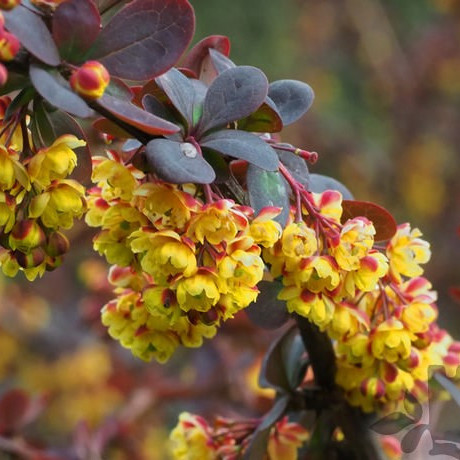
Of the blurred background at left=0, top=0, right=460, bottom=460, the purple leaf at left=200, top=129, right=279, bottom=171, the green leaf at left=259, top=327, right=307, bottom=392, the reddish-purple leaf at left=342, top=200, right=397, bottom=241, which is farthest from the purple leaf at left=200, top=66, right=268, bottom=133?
the blurred background at left=0, top=0, right=460, bottom=460

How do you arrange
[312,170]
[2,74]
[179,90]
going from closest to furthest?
[2,74] → [179,90] → [312,170]

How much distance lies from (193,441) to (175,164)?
305 mm

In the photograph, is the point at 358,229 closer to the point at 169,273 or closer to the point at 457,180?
the point at 169,273

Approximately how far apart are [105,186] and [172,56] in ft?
0.36

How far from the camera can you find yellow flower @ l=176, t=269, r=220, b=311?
0.52 meters

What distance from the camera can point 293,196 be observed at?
604 millimetres

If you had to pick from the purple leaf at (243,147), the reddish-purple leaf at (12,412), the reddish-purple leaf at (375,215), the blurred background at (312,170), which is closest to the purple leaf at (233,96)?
the purple leaf at (243,147)

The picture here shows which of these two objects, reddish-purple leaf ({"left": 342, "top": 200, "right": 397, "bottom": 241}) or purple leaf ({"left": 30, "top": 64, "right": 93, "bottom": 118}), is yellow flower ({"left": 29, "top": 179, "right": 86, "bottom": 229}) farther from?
reddish-purple leaf ({"left": 342, "top": 200, "right": 397, "bottom": 241})

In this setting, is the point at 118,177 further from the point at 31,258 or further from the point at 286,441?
the point at 286,441

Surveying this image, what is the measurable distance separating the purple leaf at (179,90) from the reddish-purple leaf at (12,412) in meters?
0.65

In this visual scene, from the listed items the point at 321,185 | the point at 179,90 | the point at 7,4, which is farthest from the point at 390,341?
the point at 7,4

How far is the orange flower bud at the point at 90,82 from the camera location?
1.59ft

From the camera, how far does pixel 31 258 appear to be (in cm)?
56

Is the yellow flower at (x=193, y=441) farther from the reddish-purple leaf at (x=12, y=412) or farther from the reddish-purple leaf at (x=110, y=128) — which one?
the reddish-purple leaf at (x=12, y=412)
